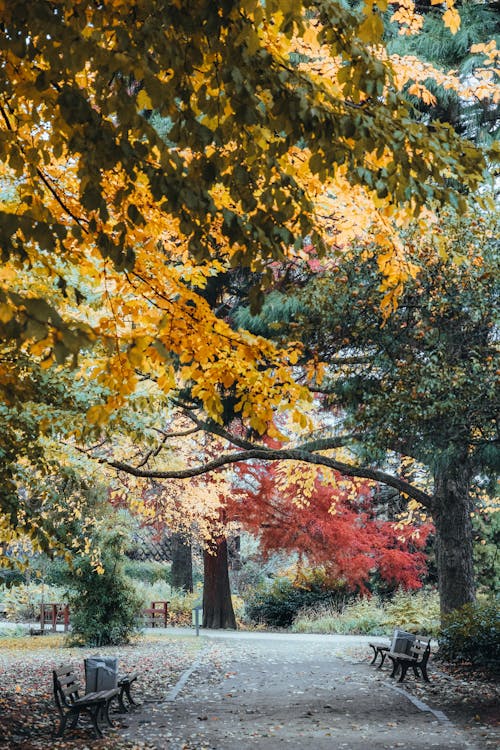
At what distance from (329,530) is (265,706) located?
12499 mm

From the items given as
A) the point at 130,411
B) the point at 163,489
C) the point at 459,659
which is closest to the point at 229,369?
the point at 130,411

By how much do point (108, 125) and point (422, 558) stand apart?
23.8 metres

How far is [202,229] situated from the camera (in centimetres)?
423

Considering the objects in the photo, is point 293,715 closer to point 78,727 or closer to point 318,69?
point 78,727

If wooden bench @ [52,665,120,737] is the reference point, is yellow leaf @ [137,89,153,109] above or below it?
above

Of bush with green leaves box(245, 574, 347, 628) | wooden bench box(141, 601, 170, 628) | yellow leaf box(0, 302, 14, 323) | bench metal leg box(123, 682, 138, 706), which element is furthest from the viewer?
wooden bench box(141, 601, 170, 628)

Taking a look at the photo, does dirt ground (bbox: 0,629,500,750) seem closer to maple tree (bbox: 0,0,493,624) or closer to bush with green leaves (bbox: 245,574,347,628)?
maple tree (bbox: 0,0,493,624)

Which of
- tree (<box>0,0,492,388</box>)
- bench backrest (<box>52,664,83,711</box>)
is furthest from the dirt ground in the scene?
tree (<box>0,0,492,388</box>)

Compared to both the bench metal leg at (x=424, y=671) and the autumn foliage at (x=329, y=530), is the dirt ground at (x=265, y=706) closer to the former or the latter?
the bench metal leg at (x=424, y=671)

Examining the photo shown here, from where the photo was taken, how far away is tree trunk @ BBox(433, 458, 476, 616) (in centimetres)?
1523

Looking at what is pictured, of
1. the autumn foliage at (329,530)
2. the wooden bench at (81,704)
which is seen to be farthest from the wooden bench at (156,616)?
the wooden bench at (81,704)

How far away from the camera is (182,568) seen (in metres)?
32.4

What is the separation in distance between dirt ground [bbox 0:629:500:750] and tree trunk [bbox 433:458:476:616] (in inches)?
60.3

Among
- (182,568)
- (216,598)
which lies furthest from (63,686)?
(182,568)
